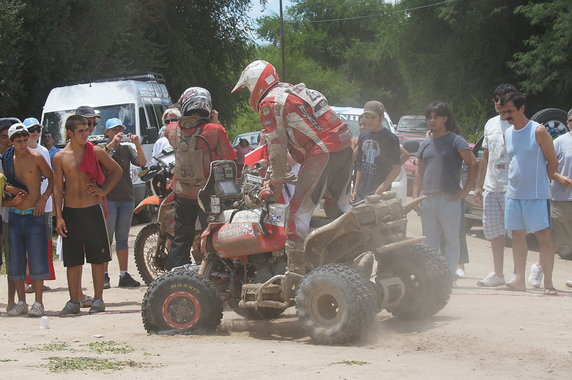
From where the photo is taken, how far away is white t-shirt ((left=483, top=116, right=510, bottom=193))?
10555 mm

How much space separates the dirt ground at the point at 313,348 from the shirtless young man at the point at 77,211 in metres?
0.51

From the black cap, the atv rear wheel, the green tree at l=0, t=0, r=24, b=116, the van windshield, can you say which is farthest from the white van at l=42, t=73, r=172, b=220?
the atv rear wheel

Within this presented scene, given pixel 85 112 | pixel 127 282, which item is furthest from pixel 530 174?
pixel 127 282

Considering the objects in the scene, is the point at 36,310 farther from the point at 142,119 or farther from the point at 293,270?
the point at 142,119

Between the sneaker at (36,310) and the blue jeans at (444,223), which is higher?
the blue jeans at (444,223)

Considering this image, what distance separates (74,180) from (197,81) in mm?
27403

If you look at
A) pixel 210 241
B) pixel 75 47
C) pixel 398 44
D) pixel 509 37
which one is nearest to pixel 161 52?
pixel 75 47

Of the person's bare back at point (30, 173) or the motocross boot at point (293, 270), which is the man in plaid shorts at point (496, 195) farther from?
the person's bare back at point (30, 173)

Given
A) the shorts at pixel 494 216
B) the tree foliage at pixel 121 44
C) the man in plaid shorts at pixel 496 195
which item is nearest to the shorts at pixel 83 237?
the man in plaid shorts at pixel 496 195

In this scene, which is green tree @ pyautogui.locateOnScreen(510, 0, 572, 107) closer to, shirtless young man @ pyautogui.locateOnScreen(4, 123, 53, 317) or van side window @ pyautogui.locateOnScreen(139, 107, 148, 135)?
van side window @ pyautogui.locateOnScreen(139, 107, 148, 135)

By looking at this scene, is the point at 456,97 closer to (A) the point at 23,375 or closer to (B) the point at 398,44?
(B) the point at 398,44

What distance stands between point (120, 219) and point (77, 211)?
1.92m

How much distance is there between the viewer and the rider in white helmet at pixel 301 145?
7.78m

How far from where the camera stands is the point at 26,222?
1004 cm
